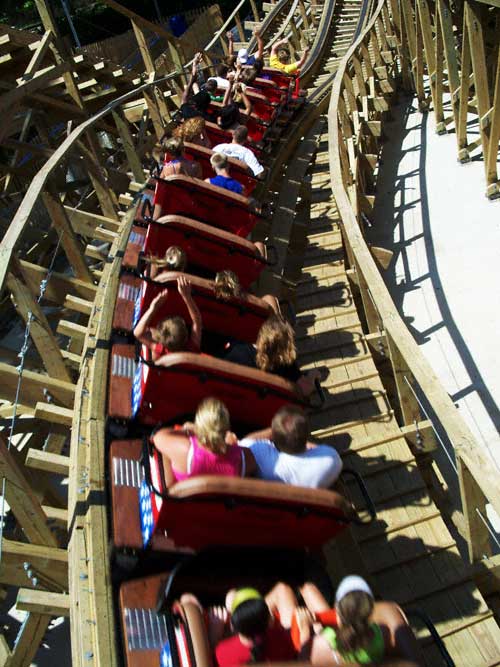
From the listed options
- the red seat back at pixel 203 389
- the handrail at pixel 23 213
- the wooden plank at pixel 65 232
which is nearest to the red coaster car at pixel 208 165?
the handrail at pixel 23 213

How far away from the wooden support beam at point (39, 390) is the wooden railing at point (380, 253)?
2.35 metres

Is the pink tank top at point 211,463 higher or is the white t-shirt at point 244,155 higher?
the white t-shirt at point 244,155

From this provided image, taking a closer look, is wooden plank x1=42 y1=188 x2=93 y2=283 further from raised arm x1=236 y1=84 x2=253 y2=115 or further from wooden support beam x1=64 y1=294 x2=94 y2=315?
raised arm x1=236 y1=84 x2=253 y2=115

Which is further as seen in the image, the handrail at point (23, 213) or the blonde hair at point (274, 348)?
the handrail at point (23, 213)

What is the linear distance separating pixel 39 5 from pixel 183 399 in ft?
20.1

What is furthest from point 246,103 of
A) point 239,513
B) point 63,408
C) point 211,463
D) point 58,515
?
point 239,513

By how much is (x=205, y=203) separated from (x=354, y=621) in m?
3.77

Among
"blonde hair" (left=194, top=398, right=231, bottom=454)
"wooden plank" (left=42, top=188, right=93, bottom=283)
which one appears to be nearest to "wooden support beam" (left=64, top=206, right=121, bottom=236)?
"wooden plank" (left=42, top=188, right=93, bottom=283)

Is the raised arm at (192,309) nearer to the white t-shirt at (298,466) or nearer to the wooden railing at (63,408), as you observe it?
the wooden railing at (63,408)

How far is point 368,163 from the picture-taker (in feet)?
27.6

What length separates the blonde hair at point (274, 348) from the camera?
3.53m

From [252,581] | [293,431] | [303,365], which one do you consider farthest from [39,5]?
[252,581]

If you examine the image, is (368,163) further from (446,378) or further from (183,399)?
(183,399)

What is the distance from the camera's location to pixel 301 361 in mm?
4965
